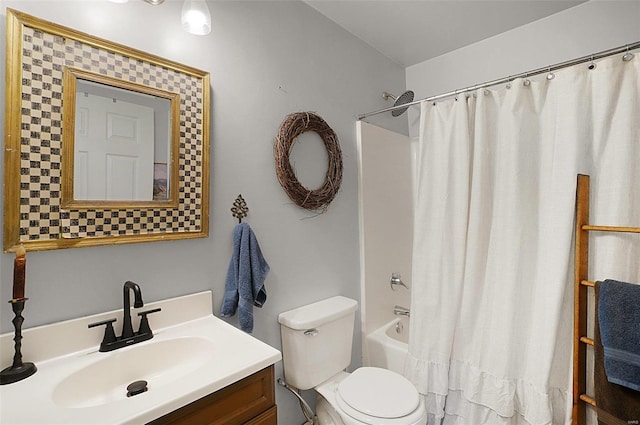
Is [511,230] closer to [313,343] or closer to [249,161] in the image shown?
[313,343]

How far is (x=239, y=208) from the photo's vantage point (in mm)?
1449

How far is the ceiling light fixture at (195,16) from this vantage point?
1095mm

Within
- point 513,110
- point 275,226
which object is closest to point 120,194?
point 275,226

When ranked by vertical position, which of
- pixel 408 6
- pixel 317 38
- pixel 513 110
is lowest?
pixel 513 110

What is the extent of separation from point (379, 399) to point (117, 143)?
1561 mm

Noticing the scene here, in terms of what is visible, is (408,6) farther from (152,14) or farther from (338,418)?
(338,418)

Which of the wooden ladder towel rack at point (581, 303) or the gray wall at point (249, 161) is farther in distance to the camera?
the wooden ladder towel rack at point (581, 303)

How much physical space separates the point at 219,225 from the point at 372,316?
134 centimetres

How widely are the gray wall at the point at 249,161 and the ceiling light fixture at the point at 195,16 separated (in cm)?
18

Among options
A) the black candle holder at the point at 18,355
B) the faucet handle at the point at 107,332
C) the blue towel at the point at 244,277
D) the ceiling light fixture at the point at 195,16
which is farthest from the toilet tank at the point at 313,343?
the ceiling light fixture at the point at 195,16

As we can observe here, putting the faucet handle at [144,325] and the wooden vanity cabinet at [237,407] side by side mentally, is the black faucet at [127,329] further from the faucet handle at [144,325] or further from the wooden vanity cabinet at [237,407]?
the wooden vanity cabinet at [237,407]

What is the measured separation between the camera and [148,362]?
1085 millimetres

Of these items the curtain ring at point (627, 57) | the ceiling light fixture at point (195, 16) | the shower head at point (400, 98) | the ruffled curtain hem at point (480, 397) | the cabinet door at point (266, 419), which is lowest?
the ruffled curtain hem at point (480, 397)

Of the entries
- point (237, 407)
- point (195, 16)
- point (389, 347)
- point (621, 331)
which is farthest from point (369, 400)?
point (195, 16)
